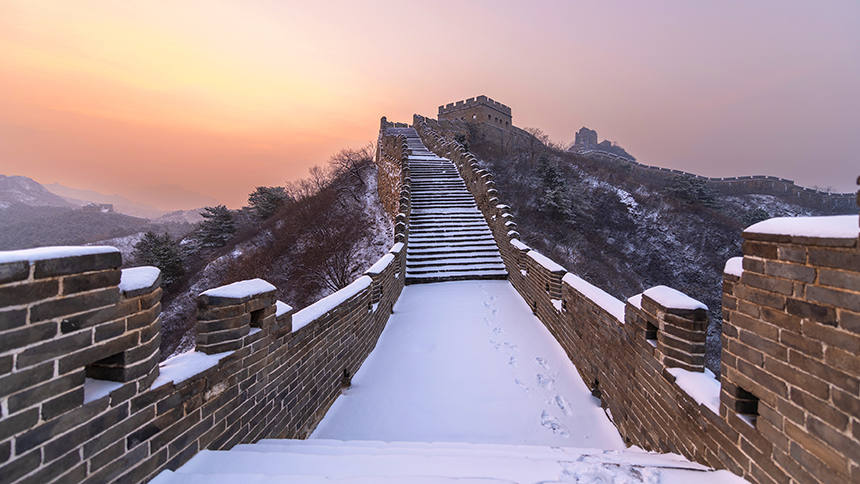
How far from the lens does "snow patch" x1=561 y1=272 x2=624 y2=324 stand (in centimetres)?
337

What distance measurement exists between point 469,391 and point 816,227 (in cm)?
314

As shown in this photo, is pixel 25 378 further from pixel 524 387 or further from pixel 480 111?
pixel 480 111

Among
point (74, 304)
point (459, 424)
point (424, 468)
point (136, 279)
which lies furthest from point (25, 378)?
point (459, 424)

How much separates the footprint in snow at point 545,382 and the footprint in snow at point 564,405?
17cm

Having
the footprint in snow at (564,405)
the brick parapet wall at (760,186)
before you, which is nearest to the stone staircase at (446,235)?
the footprint in snow at (564,405)

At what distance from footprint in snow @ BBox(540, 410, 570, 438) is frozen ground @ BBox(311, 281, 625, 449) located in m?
0.01

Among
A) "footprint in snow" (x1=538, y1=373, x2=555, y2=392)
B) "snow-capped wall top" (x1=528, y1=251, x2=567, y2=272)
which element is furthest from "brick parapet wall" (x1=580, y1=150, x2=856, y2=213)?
"footprint in snow" (x1=538, y1=373, x2=555, y2=392)

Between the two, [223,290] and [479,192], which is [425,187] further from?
[223,290]

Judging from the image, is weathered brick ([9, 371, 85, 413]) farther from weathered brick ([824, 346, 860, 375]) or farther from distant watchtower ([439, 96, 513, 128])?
distant watchtower ([439, 96, 513, 128])

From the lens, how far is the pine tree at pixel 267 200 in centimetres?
2378

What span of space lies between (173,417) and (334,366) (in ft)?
6.08

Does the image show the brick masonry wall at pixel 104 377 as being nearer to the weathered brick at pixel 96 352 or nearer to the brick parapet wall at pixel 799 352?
the weathered brick at pixel 96 352

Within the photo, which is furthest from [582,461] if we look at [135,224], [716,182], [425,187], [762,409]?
[716,182]

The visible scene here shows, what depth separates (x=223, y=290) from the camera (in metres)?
2.29
